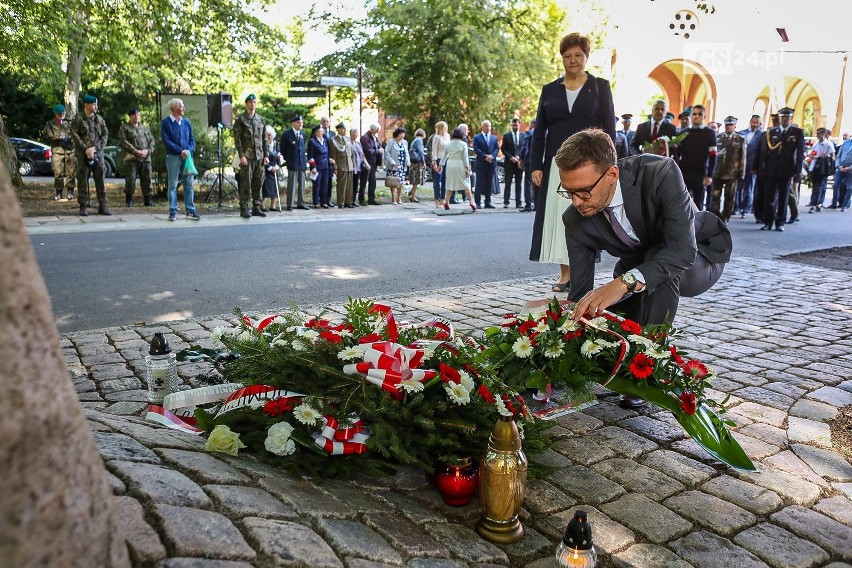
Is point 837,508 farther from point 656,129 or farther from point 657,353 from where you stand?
point 656,129

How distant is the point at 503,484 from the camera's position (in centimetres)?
273

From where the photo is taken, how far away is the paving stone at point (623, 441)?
366cm

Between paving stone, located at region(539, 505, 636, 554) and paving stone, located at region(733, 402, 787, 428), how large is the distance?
5.38 feet

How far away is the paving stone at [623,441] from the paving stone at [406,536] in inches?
54.3

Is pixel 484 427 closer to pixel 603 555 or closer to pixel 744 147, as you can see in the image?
pixel 603 555

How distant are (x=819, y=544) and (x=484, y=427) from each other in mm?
1397

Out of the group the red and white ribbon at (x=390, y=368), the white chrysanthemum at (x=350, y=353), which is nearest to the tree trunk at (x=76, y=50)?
the white chrysanthemum at (x=350, y=353)

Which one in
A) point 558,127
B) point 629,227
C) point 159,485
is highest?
point 558,127

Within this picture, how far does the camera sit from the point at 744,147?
1562 cm

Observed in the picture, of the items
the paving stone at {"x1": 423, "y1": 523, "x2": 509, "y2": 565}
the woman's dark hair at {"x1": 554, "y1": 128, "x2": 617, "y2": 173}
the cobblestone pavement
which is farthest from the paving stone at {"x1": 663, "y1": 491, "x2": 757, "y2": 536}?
the woman's dark hair at {"x1": 554, "y1": 128, "x2": 617, "y2": 173}

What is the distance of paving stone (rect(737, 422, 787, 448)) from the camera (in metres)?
3.82

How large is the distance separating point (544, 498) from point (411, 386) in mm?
762

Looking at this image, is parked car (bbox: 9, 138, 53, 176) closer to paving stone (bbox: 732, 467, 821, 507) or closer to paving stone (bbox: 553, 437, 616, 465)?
paving stone (bbox: 553, 437, 616, 465)

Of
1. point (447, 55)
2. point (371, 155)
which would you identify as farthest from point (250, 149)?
point (447, 55)
